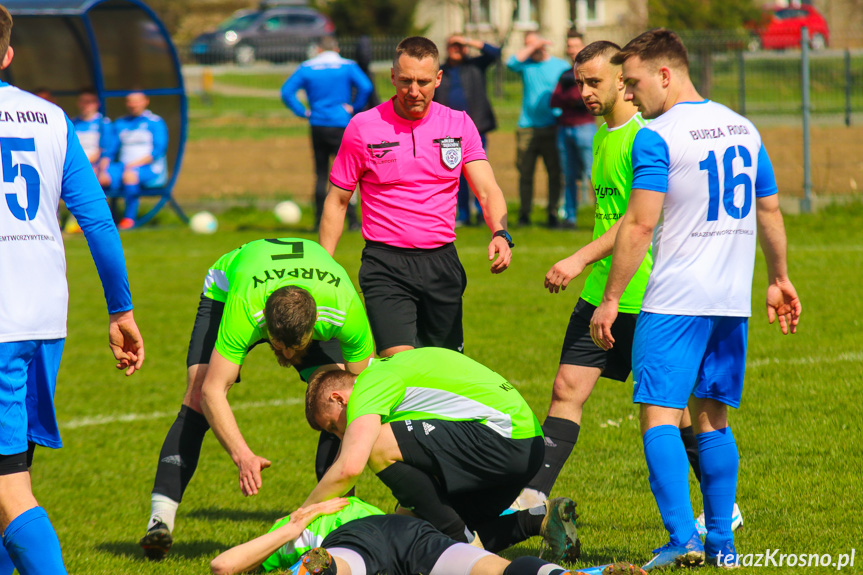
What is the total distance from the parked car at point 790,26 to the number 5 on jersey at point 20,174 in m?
20.3

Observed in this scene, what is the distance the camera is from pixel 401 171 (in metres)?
5.54

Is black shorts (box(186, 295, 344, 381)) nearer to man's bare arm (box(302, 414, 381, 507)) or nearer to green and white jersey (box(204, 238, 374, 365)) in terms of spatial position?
green and white jersey (box(204, 238, 374, 365))

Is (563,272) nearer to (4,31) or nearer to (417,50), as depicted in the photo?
(417,50)

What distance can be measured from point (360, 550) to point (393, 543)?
0.15 meters

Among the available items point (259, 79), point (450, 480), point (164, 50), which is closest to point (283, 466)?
point (450, 480)

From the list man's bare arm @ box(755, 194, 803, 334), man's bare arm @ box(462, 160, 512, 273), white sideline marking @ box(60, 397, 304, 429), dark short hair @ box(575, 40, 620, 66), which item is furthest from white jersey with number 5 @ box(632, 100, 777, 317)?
white sideline marking @ box(60, 397, 304, 429)

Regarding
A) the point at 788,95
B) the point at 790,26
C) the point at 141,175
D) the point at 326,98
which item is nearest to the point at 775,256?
the point at 326,98

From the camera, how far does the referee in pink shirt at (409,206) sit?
214 inches

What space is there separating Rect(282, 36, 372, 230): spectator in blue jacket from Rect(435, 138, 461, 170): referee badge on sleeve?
26.3ft

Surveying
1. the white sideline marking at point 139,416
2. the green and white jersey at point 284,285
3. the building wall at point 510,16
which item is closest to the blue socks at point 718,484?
the green and white jersey at point 284,285

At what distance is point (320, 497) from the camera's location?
4090mm

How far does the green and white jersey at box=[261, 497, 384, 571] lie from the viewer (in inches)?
164

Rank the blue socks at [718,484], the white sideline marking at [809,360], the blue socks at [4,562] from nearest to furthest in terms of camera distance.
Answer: the blue socks at [4,562] → the blue socks at [718,484] → the white sideline marking at [809,360]

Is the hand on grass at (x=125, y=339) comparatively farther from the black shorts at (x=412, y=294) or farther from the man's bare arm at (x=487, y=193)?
the man's bare arm at (x=487, y=193)
